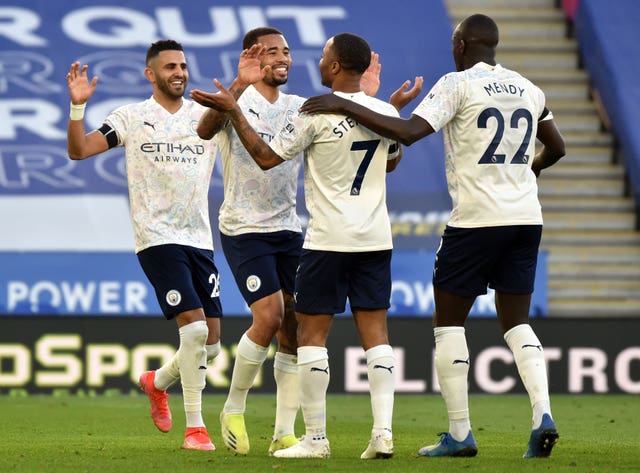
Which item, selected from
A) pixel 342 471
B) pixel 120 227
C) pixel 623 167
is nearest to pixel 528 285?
pixel 342 471

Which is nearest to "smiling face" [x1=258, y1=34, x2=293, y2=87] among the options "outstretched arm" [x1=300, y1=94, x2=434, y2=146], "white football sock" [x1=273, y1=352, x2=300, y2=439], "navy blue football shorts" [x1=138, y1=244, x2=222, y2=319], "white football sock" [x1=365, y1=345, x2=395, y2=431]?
"outstretched arm" [x1=300, y1=94, x2=434, y2=146]

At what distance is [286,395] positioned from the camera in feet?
24.1

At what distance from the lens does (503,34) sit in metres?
17.9

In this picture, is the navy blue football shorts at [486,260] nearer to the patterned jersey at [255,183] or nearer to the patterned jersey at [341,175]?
the patterned jersey at [341,175]

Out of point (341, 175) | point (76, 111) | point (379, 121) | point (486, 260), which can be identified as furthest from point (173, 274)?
point (486, 260)

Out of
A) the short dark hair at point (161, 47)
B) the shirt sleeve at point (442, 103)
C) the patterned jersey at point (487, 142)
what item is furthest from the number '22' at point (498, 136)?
the short dark hair at point (161, 47)

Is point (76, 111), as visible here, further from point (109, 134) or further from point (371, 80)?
point (371, 80)

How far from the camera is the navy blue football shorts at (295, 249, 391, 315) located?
267 inches

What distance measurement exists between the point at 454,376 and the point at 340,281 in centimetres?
70

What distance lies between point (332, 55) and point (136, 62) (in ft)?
34.7

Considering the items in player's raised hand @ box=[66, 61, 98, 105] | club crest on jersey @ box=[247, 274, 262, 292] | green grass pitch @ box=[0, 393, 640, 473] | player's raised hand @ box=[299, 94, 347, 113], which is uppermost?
player's raised hand @ box=[66, 61, 98, 105]

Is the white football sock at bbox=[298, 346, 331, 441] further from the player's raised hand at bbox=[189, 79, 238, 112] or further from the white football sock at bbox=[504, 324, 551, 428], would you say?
the player's raised hand at bbox=[189, 79, 238, 112]

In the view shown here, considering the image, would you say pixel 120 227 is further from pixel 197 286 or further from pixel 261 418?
pixel 197 286

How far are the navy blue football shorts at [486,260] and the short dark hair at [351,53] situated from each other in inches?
34.0
